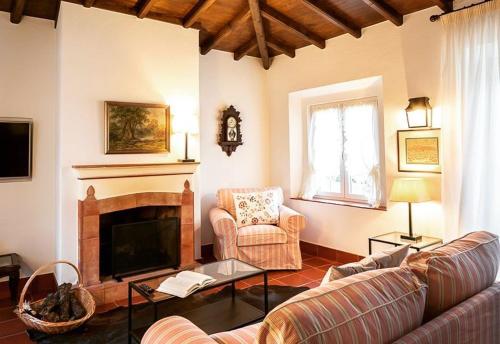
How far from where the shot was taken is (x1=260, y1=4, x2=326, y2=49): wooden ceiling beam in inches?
158

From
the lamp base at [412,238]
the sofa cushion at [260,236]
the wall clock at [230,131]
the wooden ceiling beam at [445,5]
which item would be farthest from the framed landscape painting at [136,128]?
the wooden ceiling beam at [445,5]

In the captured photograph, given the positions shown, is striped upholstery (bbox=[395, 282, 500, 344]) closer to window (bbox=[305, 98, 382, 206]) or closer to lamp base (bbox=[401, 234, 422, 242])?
lamp base (bbox=[401, 234, 422, 242])

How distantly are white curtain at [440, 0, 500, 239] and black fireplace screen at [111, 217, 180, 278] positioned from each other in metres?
2.80

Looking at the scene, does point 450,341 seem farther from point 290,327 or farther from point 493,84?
point 493,84

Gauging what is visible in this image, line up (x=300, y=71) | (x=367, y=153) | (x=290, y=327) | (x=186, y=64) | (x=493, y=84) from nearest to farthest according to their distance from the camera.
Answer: (x=290, y=327)
(x=493, y=84)
(x=186, y=64)
(x=367, y=153)
(x=300, y=71)

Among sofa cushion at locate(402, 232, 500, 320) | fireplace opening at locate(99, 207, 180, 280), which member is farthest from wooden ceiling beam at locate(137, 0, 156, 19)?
sofa cushion at locate(402, 232, 500, 320)

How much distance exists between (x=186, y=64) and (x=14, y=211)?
2435mm

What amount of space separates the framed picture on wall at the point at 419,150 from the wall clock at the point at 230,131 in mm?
2212

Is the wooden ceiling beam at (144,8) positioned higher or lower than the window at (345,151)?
higher

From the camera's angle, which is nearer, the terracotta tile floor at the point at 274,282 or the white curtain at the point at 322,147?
the terracotta tile floor at the point at 274,282

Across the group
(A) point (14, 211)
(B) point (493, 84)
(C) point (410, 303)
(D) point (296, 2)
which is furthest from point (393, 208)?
(A) point (14, 211)

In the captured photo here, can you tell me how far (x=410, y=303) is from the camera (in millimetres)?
1291

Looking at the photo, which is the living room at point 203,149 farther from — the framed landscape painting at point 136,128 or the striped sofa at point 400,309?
the striped sofa at point 400,309

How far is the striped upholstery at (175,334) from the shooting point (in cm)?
132
